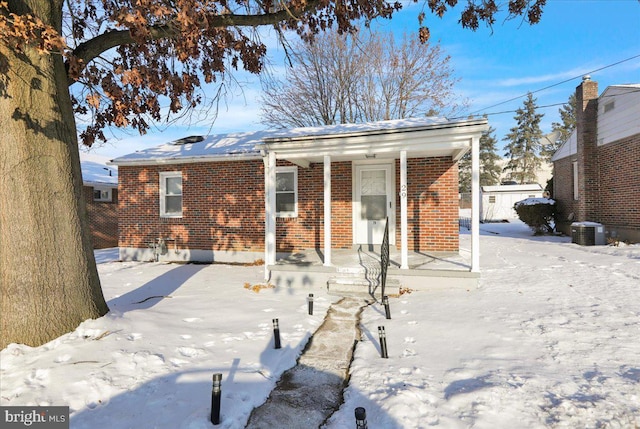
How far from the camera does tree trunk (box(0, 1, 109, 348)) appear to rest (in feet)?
12.2

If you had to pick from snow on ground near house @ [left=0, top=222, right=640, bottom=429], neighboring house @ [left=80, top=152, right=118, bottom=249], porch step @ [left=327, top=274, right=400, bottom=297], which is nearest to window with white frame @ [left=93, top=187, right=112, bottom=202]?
neighboring house @ [left=80, top=152, right=118, bottom=249]

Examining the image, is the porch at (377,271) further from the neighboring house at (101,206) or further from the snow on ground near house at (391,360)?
the neighboring house at (101,206)

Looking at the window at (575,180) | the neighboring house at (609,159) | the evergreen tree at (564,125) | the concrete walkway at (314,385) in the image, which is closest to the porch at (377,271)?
the concrete walkway at (314,385)

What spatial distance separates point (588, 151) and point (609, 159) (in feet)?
3.01

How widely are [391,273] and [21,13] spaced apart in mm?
6718

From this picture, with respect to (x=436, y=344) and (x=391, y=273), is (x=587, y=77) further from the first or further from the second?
(x=436, y=344)

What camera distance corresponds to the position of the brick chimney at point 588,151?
1343cm

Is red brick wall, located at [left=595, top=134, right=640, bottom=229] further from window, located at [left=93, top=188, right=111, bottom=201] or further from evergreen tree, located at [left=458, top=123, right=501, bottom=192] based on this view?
evergreen tree, located at [left=458, top=123, right=501, bottom=192]

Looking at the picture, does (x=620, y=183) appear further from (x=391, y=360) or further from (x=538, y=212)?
(x=391, y=360)

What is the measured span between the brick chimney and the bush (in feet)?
8.17

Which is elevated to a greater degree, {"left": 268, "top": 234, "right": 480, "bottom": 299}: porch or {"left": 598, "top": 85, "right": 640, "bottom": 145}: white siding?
{"left": 598, "top": 85, "right": 640, "bottom": 145}: white siding

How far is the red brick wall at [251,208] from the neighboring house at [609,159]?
299 inches

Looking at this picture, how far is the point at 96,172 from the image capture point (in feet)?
64.5

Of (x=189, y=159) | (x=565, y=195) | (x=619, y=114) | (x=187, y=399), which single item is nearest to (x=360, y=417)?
(x=187, y=399)
